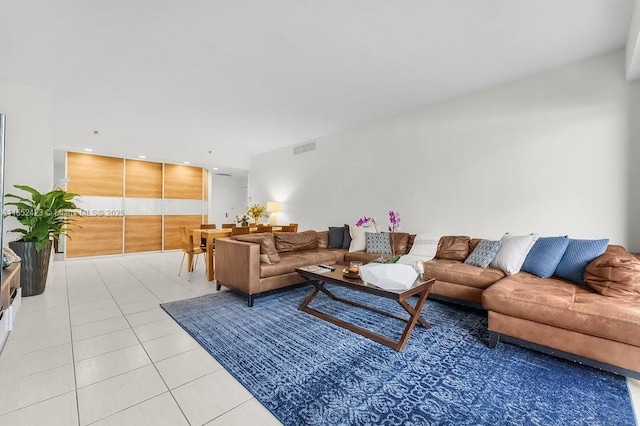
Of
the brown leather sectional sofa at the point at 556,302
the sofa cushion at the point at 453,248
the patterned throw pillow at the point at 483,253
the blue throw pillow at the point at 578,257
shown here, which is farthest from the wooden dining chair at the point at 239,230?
the blue throw pillow at the point at 578,257

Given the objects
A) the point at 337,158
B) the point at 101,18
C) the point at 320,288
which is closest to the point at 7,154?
the point at 101,18

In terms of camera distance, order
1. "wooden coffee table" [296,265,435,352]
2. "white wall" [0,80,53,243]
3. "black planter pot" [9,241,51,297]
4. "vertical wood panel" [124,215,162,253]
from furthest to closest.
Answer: "vertical wood panel" [124,215,162,253]
"white wall" [0,80,53,243]
"black planter pot" [9,241,51,297]
"wooden coffee table" [296,265,435,352]

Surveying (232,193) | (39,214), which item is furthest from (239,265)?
(232,193)

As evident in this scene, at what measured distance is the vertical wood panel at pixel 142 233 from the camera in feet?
21.6

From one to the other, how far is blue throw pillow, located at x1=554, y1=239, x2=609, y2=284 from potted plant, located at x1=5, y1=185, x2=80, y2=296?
6.08 meters

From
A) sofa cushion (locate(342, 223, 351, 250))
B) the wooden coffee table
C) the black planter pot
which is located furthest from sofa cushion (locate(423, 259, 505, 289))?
the black planter pot

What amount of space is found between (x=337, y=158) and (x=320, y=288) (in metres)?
3.46

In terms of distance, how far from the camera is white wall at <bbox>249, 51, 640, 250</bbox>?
2977 mm

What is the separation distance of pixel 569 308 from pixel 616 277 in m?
0.63

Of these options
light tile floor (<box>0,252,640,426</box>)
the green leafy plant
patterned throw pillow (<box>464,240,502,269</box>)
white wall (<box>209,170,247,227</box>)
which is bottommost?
light tile floor (<box>0,252,640,426</box>)

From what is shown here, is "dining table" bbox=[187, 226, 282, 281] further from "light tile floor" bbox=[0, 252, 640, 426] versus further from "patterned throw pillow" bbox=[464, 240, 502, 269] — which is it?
"patterned throw pillow" bbox=[464, 240, 502, 269]

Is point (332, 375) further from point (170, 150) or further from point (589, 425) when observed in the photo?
point (170, 150)

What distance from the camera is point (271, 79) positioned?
358 centimetres

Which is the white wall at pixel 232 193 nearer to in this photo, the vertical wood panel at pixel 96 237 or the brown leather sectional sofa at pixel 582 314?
the vertical wood panel at pixel 96 237
